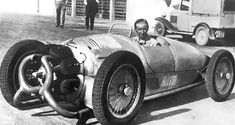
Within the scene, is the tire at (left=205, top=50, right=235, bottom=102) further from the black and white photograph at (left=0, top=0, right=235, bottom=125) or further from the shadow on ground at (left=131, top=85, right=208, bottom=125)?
the shadow on ground at (left=131, top=85, right=208, bottom=125)

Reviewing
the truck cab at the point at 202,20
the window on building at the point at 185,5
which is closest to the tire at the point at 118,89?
the truck cab at the point at 202,20

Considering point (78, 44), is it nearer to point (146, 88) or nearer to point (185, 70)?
point (146, 88)

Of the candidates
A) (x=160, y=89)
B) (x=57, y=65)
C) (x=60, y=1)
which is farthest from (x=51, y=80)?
(x=60, y=1)

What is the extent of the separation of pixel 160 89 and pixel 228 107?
3.81 ft

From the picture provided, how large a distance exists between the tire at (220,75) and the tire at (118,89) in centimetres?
147

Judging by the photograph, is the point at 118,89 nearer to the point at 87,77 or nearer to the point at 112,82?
the point at 112,82

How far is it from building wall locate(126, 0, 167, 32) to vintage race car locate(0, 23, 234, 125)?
17.9 meters

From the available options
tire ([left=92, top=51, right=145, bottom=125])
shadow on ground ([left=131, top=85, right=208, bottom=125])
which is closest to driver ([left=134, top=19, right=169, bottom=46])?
shadow on ground ([left=131, top=85, right=208, bottom=125])

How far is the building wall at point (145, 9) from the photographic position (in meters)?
23.8

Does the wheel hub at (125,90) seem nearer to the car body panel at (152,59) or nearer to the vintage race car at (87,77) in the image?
the vintage race car at (87,77)

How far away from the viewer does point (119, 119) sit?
4.37 metres

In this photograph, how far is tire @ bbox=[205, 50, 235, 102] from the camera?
5.64 m

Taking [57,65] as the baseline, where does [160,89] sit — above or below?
below

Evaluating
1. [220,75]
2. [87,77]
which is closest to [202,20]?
[220,75]
